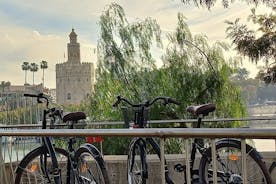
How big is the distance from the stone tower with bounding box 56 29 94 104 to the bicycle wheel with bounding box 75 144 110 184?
6946 mm

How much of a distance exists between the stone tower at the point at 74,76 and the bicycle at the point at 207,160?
6.88 m

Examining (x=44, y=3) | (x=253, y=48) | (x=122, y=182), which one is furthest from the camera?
(x=44, y=3)

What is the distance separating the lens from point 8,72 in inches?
371

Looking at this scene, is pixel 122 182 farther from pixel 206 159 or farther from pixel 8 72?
pixel 8 72

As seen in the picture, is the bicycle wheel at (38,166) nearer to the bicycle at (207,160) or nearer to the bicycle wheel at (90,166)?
the bicycle wheel at (90,166)

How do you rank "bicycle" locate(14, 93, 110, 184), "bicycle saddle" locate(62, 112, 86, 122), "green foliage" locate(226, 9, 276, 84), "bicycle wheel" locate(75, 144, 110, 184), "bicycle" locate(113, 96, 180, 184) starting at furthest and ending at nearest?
"green foliage" locate(226, 9, 276, 84) < "bicycle saddle" locate(62, 112, 86, 122) < "bicycle" locate(113, 96, 180, 184) < "bicycle" locate(14, 93, 110, 184) < "bicycle wheel" locate(75, 144, 110, 184)

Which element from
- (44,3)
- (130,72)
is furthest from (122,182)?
(130,72)

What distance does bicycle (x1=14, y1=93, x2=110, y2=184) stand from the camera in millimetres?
2732

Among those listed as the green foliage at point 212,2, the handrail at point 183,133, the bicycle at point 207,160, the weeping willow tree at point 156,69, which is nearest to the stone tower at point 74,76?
the weeping willow tree at point 156,69

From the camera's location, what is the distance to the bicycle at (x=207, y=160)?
2473 mm

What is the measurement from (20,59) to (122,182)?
675 cm

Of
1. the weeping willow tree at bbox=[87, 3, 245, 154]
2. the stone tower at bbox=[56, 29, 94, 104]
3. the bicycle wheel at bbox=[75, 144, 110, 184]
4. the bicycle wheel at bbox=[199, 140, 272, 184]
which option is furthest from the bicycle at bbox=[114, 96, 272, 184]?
the stone tower at bbox=[56, 29, 94, 104]

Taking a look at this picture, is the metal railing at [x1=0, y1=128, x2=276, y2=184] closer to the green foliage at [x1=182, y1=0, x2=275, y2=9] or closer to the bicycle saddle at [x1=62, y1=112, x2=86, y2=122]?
the bicycle saddle at [x1=62, y1=112, x2=86, y2=122]

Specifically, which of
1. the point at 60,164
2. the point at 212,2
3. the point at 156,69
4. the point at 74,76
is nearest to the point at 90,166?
the point at 60,164
